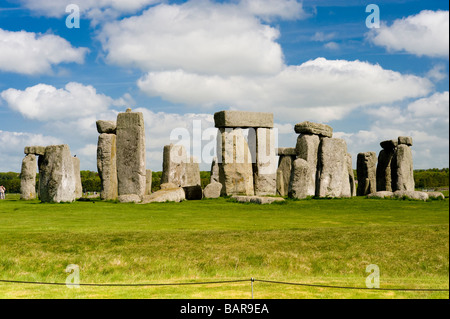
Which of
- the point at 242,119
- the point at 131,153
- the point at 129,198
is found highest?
the point at 242,119

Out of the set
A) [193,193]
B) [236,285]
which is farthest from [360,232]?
[193,193]

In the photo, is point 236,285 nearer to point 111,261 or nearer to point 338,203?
point 111,261

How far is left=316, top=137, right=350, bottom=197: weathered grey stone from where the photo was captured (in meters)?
23.3

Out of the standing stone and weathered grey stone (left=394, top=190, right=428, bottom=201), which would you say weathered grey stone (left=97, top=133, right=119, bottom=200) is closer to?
the standing stone

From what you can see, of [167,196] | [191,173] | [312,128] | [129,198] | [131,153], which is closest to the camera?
[129,198]

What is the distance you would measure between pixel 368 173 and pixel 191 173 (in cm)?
1047

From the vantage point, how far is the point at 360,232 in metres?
12.4

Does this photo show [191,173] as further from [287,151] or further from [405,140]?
[405,140]

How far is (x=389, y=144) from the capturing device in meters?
29.0

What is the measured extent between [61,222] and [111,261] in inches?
190

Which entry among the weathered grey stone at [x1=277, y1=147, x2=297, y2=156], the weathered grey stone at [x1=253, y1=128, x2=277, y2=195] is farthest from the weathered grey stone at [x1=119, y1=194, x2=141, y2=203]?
the weathered grey stone at [x1=277, y1=147, x2=297, y2=156]

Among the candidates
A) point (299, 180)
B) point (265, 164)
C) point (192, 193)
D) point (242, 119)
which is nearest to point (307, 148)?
point (265, 164)

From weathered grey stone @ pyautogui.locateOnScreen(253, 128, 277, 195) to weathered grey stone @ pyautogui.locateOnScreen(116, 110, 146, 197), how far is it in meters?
6.50

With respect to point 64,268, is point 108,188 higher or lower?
higher
